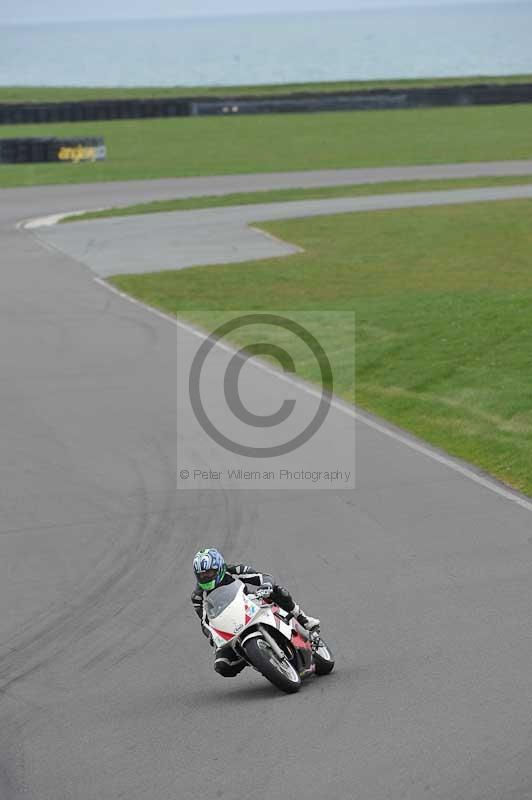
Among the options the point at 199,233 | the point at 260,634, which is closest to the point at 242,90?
the point at 199,233

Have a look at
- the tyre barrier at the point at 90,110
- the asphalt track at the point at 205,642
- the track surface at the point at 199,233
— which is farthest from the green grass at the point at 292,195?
the tyre barrier at the point at 90,110

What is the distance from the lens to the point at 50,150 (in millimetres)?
60406

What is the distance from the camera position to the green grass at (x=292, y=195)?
150 ft

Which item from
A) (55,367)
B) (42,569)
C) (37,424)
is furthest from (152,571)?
(55,367)

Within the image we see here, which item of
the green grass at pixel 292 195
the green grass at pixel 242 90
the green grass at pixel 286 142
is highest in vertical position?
the green grass at pixel 292 195

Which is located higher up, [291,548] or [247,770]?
[247,770]

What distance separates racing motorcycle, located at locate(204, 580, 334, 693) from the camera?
35.1 feet

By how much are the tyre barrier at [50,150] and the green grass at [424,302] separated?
69.7 feet

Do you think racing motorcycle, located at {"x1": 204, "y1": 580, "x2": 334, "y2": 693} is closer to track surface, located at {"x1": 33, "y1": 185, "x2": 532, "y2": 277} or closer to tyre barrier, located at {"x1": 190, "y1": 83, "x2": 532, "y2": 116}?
track surface, located at {"x1": 33, "y1": 185, "x2": 532, "y2": 277}

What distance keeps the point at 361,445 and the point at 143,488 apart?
348 centimetres

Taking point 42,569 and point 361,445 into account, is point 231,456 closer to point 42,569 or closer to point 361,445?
point 361,445

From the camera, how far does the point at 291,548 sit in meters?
14.8

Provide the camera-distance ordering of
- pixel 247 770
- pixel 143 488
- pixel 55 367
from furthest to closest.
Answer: pixel 55 367, pixel 143 488, pixel 247 770
